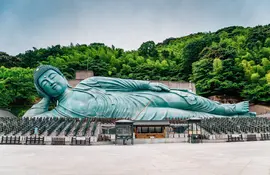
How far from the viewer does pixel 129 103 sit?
23703 millimetres

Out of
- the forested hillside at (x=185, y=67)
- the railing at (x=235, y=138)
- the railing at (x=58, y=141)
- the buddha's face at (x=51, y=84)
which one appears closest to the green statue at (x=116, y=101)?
the buddha's face at (x=51, y=84)

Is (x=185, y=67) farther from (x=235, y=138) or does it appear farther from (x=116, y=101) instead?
(x=235, y=138)

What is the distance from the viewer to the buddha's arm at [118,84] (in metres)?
24.0

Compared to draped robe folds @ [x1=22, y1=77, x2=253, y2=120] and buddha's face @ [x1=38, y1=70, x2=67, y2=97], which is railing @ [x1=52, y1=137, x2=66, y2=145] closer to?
draped robe folds @ [x1=22, y1=77, x2=253, y2=120]

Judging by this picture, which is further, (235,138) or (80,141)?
(235,138)

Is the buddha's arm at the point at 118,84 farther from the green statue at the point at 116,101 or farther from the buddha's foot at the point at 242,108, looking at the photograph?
Result: the buddha's foot at the point at 242,108

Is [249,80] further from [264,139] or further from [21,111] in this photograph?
[21,111]

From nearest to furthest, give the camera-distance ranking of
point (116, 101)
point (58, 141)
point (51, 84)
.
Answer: point (58, 141) < point (51, 84) < point (116, 101)

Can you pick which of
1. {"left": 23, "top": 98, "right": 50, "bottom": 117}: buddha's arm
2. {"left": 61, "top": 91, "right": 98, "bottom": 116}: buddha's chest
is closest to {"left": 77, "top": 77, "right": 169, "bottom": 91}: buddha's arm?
{"left": 61, "top": 91, "right": 98, "bottom": 116}: buddha's chest

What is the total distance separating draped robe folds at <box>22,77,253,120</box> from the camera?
73.6 ft

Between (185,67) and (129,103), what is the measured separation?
86.5 feet

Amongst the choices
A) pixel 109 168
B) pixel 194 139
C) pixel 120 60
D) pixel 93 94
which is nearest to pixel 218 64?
pixel 120 60

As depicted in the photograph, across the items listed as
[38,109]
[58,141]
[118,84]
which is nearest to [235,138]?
[58,141]

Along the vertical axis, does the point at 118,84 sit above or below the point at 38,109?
above
